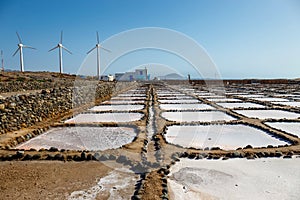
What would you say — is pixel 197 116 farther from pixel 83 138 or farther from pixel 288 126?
pixel 83 138

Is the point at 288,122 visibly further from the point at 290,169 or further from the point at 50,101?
the point at 50,101

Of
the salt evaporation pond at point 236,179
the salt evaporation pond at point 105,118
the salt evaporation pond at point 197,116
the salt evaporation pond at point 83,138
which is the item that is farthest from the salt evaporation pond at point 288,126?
the salt evaporation pond at point 105,118

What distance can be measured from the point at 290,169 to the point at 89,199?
3060 mm

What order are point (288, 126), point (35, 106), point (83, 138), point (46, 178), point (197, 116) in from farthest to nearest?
point (197, 116), point (35, 106), point (288, 126), point (83, 138), point (46, 178)

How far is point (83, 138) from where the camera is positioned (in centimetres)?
595

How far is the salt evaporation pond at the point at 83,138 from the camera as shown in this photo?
5250mm

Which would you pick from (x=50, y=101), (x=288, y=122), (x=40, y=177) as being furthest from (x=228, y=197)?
(x=50, y=101)

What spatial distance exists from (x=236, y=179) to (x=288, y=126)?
4.46 metres

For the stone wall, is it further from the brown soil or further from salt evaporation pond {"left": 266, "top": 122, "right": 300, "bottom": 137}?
salt evaporation pond {"left": 266, "top": 122, "right": 300, "bottom": 137}

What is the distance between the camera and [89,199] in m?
2.94

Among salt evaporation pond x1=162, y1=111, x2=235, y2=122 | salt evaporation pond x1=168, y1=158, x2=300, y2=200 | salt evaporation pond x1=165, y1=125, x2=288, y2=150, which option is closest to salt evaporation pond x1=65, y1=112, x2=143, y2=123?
salt evaporation pond x1=162, y1=111, x2=235, y2=122

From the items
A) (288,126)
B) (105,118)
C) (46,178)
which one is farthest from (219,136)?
(105,118)

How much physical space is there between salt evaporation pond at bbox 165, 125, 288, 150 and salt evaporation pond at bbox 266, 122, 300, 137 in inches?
28.3

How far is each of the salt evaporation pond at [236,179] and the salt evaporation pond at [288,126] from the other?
2.40m
